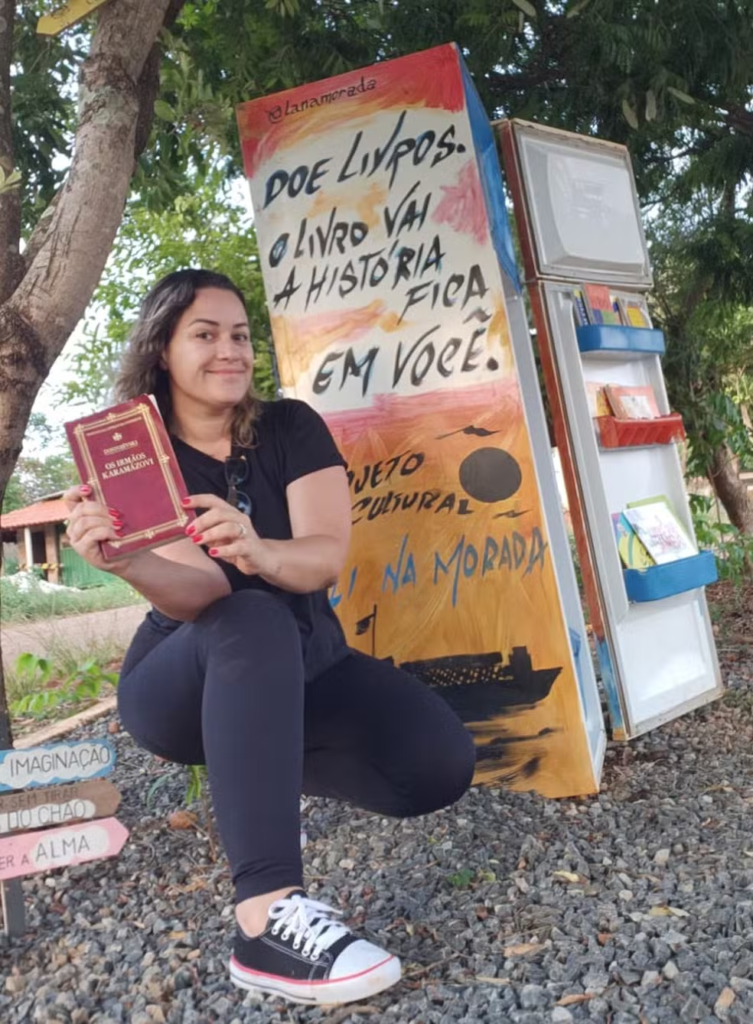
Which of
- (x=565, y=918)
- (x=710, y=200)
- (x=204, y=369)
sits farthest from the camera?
(x=710, y=200)

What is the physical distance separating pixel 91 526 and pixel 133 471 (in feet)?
0.39

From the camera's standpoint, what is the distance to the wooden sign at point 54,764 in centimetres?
194

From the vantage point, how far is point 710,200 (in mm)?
5094

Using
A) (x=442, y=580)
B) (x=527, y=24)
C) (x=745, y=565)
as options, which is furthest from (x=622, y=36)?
(x=745, y=565)

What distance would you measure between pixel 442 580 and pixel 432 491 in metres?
0.24

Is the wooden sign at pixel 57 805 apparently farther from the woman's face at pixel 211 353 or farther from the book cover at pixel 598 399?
the book cover at pixel 598 399

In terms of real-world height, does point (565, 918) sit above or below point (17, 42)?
below

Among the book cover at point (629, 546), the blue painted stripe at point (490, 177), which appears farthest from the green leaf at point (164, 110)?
the book cover at point (629, 546)

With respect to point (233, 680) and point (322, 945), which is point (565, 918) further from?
point (233, 680)

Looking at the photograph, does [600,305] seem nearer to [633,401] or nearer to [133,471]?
[633,401]

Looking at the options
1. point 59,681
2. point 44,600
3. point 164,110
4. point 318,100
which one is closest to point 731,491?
point 59,681

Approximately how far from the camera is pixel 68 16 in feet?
6.59

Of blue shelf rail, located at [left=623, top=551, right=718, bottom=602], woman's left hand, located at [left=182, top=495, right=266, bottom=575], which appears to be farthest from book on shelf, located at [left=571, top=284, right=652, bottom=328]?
woman's left hand, located at [left=182, top=495, right=266, bottom=575]

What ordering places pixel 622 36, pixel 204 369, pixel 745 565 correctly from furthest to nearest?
pixel 745 565 < pixel 622 36 < pixel 204 369
